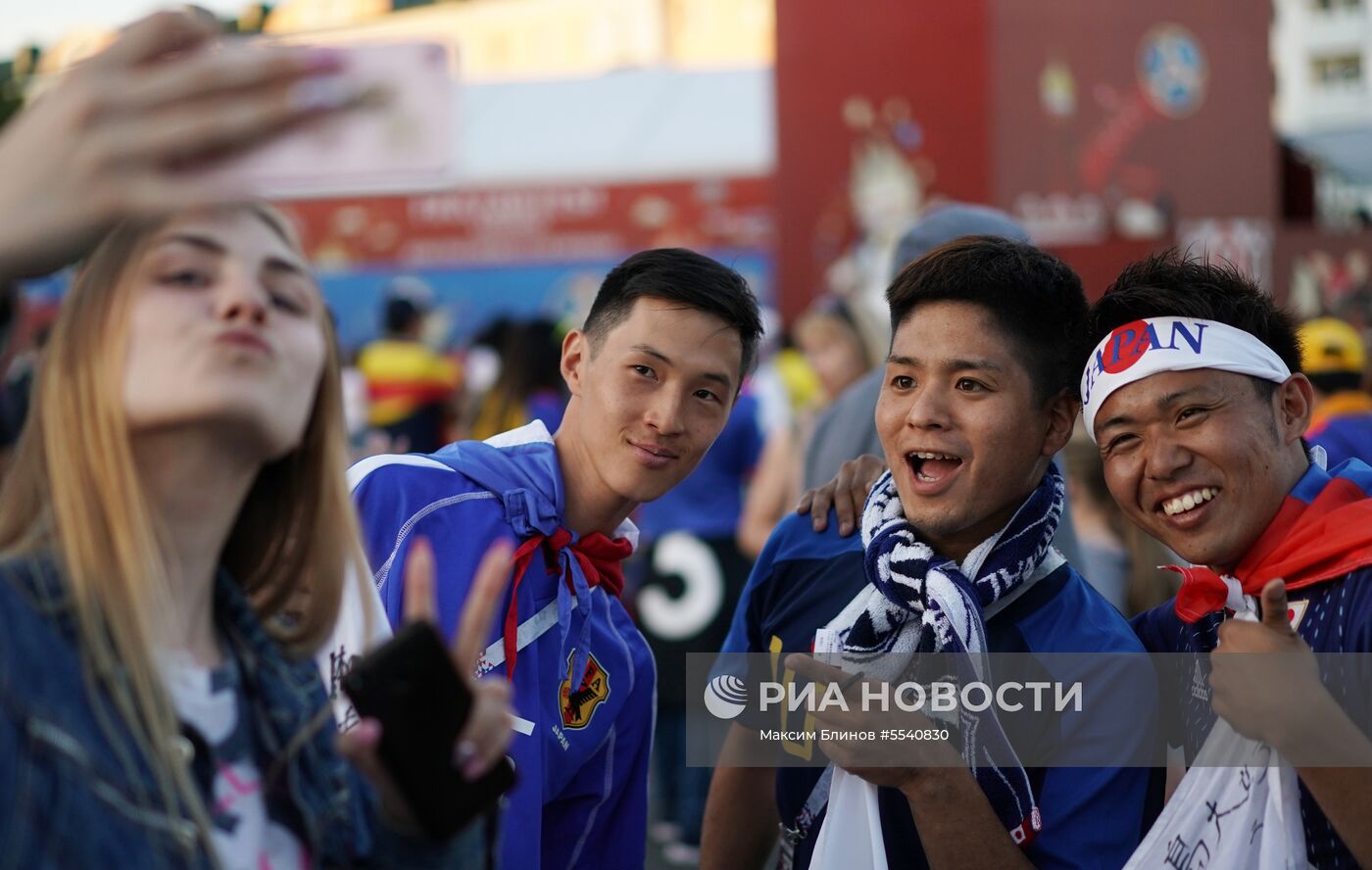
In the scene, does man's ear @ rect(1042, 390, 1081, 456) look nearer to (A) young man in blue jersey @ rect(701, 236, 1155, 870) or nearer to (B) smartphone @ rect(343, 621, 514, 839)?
(A) young man in blue jersey @ rect(701, 236, 1155, 870)

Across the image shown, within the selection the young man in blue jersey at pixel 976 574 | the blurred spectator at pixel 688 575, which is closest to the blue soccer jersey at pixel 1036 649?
the young man in blue jersey at pixel 976 574

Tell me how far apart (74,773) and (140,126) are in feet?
2.04

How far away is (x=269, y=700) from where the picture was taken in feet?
5.28

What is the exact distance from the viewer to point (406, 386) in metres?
7.79

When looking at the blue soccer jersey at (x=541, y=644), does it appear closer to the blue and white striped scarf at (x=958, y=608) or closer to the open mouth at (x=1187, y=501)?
the blue and white striped scarf at (x=958, y=608)

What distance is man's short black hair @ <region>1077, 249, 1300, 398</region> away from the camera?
2.47m

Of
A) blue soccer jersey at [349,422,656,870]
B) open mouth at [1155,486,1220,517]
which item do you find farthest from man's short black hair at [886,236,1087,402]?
blue soccer jersey at [349,422,656,870]

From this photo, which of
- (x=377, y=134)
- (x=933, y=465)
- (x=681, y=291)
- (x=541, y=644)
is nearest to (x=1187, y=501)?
(x=933, y=465)

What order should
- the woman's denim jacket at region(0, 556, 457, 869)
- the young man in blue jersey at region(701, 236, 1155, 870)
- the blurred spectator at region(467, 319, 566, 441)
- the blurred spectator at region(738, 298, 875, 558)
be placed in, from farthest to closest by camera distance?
the blurred spectator at region(467, 319, 566, 441) → the blurred spectator at region(738, 298, 875, 558) → the young man in blue jersey at region(701, 236, 1155, 870) → the woman's denim jacket at region(0, 556, 457, 869)

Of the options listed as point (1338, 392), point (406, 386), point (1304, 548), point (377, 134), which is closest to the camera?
point (377, 134)

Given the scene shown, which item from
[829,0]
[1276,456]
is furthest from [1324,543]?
[829,0]

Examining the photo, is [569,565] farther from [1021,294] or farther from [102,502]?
[102,502]

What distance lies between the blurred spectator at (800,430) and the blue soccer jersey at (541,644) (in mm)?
2766

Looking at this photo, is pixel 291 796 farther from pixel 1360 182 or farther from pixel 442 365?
pixel 1360 182
